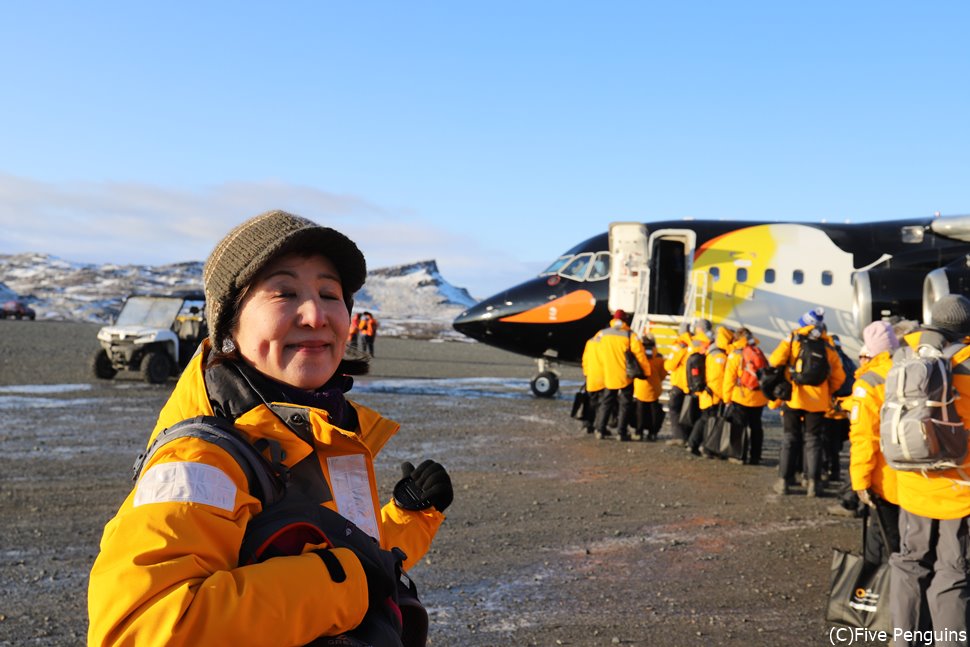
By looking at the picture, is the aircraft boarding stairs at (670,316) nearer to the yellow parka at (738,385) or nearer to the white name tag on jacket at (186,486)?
the yellow parka at (738,385)

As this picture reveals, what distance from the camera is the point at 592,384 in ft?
43.6

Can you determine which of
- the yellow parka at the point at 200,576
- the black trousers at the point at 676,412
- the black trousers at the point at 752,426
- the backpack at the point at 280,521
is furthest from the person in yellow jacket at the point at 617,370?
the yellow parka at the point at 200,576

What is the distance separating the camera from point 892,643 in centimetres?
458

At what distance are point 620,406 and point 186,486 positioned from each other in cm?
1169

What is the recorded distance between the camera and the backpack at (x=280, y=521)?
65.8 inches

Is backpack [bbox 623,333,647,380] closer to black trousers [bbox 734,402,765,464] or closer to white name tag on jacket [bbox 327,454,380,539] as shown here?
black trousers [bbox 734,402,765,464]

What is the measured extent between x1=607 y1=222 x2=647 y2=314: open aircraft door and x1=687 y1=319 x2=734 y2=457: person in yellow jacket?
4.28m

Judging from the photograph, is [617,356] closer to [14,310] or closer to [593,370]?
[593,370]

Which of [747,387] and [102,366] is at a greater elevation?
[747,387]

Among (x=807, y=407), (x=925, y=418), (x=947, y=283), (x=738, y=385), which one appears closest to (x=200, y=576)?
(x=925, y=418)

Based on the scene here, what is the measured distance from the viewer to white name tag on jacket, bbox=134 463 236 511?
5.22 ft

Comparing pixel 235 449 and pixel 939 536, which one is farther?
pixel 939 536

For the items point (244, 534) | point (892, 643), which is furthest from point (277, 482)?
point (892, 643)

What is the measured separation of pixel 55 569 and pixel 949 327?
5.90m
